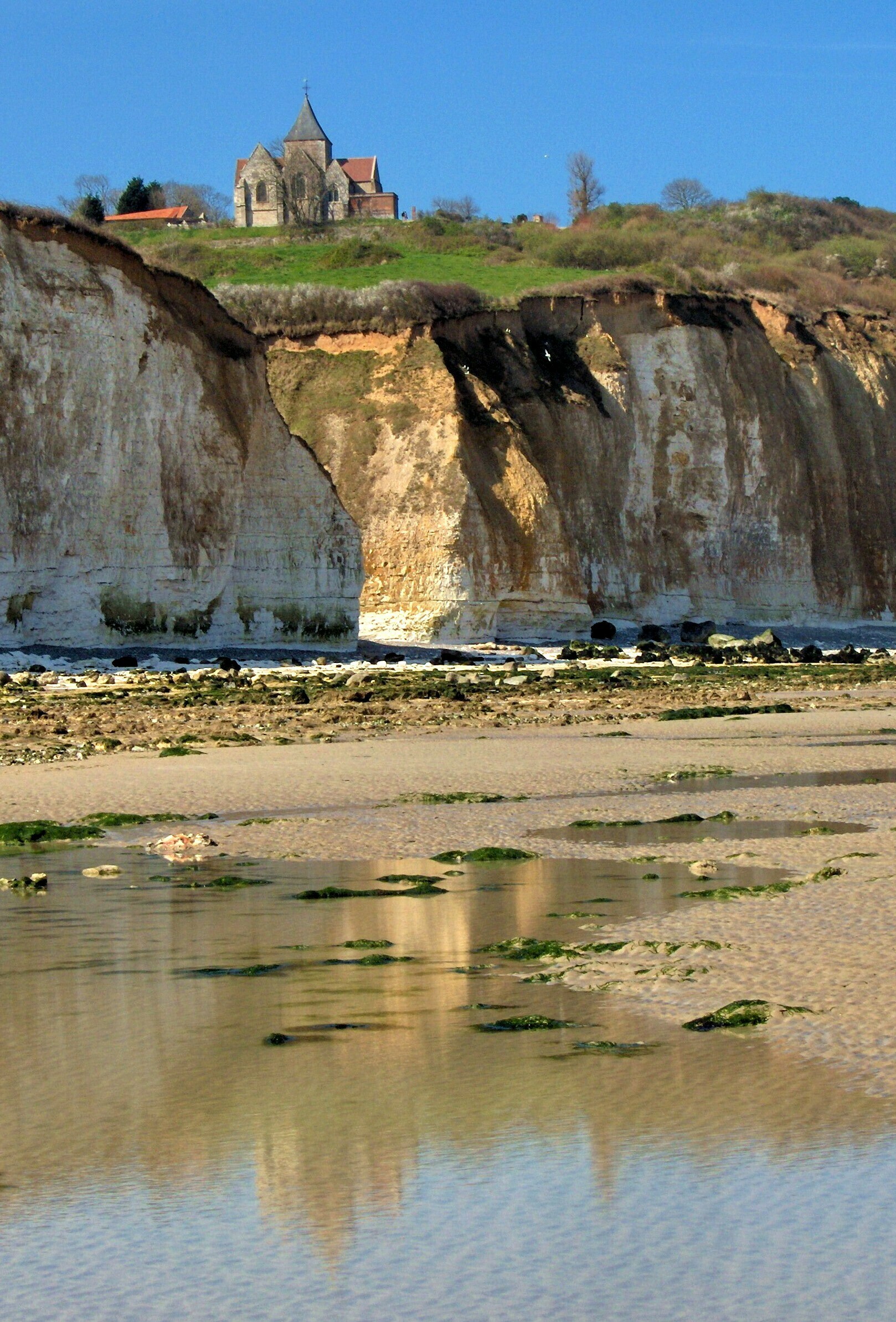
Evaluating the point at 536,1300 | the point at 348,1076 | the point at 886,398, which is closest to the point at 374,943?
the point at 348,1076

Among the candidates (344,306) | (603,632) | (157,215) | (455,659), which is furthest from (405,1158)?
(157,215)

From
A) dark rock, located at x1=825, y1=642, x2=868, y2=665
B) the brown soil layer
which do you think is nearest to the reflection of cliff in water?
the brown soil layer

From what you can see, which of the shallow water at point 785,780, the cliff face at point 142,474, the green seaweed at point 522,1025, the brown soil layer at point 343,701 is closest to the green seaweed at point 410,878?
the green seaweed at point 522,1025

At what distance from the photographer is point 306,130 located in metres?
99.1

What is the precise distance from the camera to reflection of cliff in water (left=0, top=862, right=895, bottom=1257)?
3.50 m

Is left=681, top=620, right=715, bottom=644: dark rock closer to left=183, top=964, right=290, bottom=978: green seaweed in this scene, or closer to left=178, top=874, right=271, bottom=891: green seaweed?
left=178, top=874, right=271, bottom=891: green seaweed

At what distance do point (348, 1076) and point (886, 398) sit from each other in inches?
1814

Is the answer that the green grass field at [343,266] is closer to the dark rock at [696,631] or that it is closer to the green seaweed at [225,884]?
the dark rock at [696,631]

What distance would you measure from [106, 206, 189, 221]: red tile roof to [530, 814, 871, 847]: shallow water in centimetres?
7211

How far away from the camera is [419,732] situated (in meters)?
15.4

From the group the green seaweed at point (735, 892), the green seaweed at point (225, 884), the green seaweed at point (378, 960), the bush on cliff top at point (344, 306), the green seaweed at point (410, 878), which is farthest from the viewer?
the bush on cliff top at point (344, 306)

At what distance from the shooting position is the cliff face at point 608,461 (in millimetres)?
35188

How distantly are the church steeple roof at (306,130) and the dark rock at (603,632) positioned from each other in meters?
71.6

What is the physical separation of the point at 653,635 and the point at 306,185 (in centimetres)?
6112
